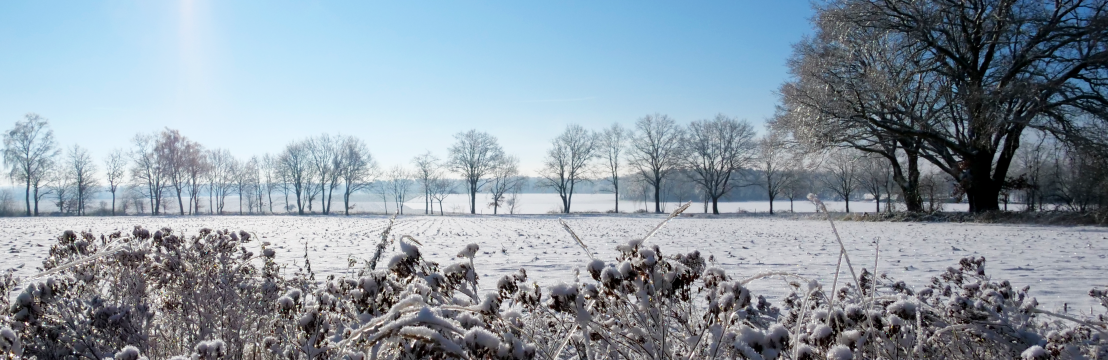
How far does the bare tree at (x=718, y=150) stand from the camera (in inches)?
1592

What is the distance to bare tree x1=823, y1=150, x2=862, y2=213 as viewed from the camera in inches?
857

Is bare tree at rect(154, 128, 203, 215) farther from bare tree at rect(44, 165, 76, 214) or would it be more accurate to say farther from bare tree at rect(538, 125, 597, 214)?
bare tree at rect(538, 125, 597, 214)

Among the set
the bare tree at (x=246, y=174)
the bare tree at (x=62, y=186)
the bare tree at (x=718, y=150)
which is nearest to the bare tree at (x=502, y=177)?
the bare tree at (x=718, y=150)

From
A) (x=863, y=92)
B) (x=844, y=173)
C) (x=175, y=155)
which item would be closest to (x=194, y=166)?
(x=175, y=155)

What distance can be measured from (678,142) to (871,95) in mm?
24511

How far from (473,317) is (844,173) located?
50.6 m

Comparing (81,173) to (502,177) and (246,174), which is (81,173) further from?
(502,177)

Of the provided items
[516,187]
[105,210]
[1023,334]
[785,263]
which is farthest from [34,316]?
[105,210]

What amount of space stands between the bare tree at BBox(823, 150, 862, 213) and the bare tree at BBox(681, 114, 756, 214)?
672 centimetres

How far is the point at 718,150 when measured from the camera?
4134 centimetres

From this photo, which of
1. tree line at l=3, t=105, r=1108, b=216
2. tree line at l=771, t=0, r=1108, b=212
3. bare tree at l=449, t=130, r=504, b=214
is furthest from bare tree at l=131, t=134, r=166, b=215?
tree line at l=771, t=0, r=1108, b=212

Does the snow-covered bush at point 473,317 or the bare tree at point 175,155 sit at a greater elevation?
the bare tree at point 175,155

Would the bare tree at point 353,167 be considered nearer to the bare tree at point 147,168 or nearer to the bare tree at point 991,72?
the bare tree at point 147,168

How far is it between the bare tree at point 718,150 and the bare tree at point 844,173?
6.72 meters
